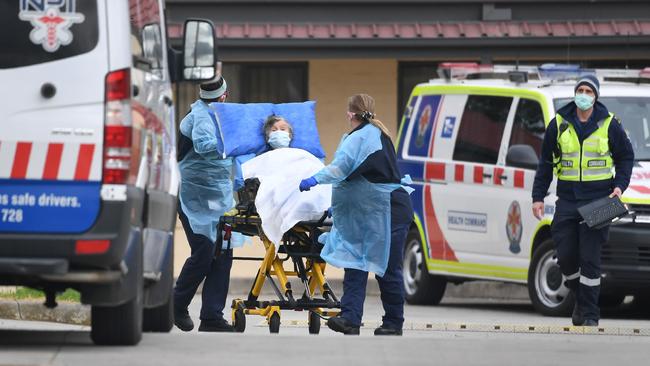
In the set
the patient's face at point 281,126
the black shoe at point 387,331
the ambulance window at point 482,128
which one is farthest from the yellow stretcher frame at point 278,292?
the ambulance window at point 482,128

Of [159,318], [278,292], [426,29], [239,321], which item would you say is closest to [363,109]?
[278,292]

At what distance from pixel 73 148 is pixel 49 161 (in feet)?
0.40

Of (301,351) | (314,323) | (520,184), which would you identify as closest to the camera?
(301,351)

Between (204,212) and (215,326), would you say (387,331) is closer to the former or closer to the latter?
(215,326)

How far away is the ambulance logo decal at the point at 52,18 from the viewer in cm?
864

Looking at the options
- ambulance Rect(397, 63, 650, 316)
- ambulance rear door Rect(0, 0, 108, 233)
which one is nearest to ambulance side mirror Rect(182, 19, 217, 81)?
ambulance rear door Rect(0, 0, 108, 233)

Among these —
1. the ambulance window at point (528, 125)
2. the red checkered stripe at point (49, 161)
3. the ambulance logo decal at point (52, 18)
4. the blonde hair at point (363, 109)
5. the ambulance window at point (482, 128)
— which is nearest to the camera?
the red checkered stripe at point (49, 161)

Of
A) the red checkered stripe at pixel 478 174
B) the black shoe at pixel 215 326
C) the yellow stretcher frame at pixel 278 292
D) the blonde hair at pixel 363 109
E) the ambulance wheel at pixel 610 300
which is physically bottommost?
the ambulance wheel at pixel 610 300

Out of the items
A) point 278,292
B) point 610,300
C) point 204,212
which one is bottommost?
point 610,300

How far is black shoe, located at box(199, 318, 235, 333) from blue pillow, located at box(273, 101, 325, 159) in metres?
A: 1.36

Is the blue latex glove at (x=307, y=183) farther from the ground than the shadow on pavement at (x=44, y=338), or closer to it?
farther from the ground

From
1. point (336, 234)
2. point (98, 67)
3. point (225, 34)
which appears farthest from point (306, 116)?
point (225, 34)

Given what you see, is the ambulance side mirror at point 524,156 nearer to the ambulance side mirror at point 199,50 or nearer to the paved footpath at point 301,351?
the paved footpath at point 301,351

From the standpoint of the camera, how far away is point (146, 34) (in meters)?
9.38
